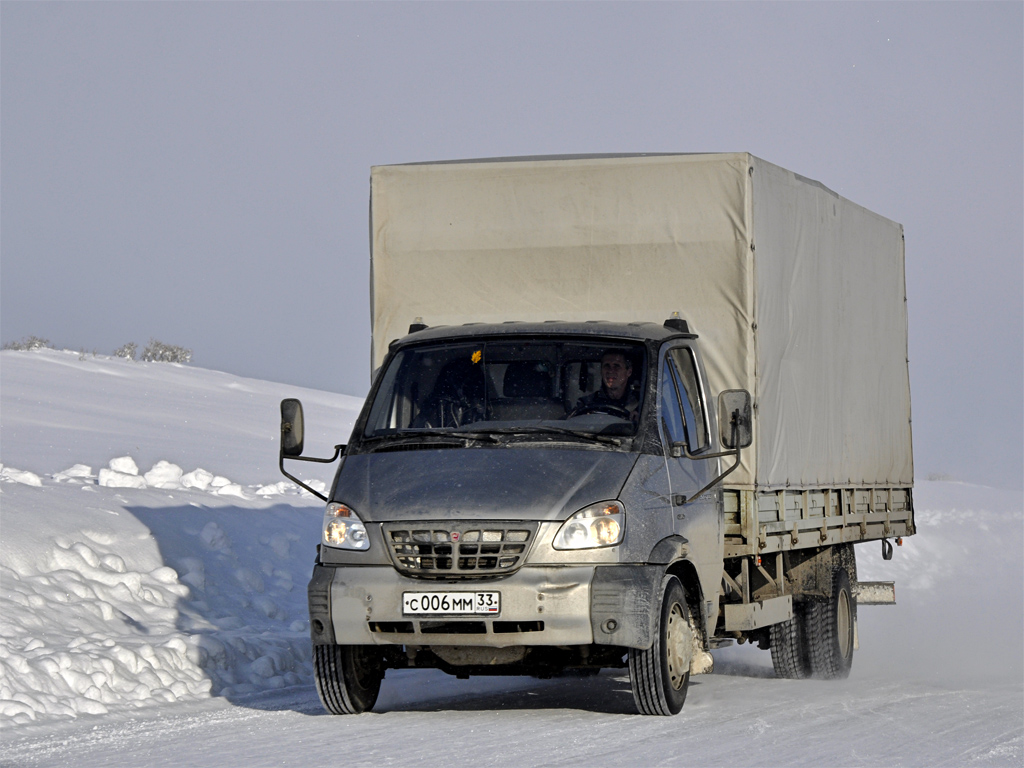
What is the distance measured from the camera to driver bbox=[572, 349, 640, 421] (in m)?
9.04

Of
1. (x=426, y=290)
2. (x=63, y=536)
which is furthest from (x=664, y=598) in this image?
(x=63, y=536)

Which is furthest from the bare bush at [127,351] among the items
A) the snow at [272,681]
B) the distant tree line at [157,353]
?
the snow at [272,681]

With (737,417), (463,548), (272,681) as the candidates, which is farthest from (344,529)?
(272,681)

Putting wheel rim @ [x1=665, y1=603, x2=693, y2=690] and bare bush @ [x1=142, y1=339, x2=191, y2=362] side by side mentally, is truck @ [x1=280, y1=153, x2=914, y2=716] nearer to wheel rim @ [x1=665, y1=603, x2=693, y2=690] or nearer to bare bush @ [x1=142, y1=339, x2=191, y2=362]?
wheel rim @ [x1=665, y1=603, x2=693, y2=690]

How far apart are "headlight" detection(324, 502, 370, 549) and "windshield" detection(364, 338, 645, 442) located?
0.71 metres

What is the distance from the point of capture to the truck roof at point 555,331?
946cm

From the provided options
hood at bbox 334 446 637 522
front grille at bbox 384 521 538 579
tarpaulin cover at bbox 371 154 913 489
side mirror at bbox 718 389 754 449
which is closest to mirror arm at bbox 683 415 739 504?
side mirror at bbox 718 389 754 449

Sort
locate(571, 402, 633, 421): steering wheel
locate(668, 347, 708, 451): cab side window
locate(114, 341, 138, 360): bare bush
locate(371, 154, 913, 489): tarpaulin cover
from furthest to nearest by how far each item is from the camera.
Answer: locate(114, 341, 138, 360): bare bush, locate(371, 154, 913, 489): tarpaulin cover, locate(668, 347, 708, 451): cab side window, locate(571, 402, 633, 421): steering wheel

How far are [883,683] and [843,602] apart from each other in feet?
6.02

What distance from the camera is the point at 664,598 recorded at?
8562 mm

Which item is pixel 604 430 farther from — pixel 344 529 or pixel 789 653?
pixel 789 653

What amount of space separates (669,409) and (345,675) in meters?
2.51

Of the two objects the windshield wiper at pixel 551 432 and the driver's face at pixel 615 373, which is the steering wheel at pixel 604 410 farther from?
the windshield wiper at pixel 551 432

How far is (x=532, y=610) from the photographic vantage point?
8039 mm
